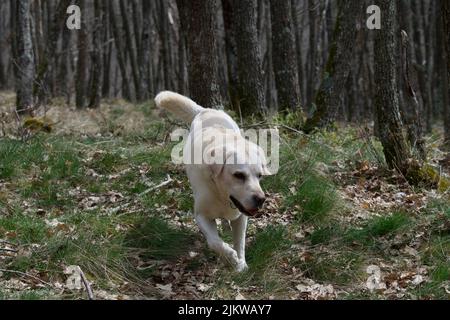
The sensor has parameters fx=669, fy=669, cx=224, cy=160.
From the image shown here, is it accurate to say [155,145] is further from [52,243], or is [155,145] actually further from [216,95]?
[52,243]

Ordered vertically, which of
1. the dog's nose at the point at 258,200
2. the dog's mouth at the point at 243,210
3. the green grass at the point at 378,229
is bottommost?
the green grass at the point at 378,229

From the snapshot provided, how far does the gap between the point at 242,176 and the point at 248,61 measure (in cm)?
589

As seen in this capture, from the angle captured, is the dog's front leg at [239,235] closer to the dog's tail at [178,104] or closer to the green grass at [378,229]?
the green grass at [378,229]

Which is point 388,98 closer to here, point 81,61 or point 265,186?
point 265,186

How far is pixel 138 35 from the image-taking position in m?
24.0

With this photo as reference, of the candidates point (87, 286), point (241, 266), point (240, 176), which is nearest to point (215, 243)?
point (241, 266)

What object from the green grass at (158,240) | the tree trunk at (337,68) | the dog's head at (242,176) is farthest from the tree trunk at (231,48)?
the dog's head at (242,176)

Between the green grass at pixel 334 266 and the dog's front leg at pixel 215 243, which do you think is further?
the green grass at pixel 334 266

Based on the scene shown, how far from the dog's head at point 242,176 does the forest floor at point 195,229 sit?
65cm

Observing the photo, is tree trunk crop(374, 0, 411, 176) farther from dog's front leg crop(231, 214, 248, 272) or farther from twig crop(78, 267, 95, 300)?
twig crop(78, 267, 95, 300)

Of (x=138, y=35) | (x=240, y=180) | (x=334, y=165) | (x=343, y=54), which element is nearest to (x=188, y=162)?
(x=240, y=180)

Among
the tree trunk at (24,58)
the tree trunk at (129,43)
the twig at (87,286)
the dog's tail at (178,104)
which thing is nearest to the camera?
the twig at (87,286)

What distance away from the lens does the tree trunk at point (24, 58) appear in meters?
11.8

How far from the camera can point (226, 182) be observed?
210 inches
